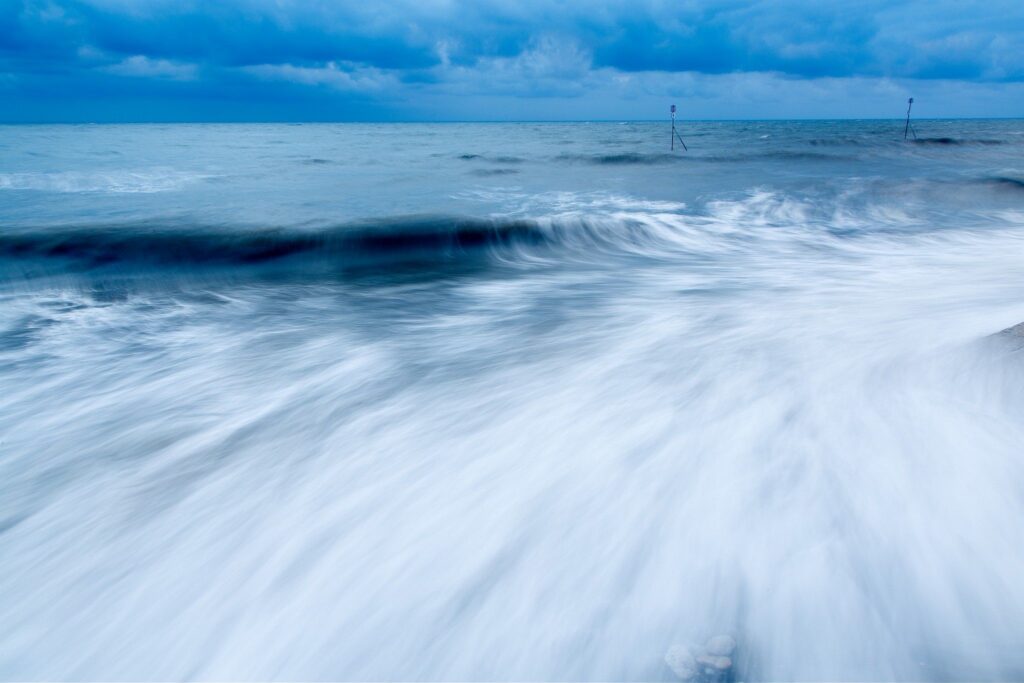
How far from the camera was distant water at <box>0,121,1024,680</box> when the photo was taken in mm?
1800

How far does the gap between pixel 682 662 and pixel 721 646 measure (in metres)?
0.12

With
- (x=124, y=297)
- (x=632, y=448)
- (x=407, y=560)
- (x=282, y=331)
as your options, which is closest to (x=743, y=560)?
(x=632, y=448)

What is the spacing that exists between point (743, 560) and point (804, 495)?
0.47 meters

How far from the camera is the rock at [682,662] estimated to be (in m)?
1.64

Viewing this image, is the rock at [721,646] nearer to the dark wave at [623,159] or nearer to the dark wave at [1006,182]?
the dark wave at [1006,182]

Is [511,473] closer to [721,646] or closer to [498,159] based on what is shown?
[721,646]

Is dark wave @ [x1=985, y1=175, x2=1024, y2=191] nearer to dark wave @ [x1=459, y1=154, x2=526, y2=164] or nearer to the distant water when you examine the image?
the distant water

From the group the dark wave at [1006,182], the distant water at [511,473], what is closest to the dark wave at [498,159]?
the dark wave at [1006,182]

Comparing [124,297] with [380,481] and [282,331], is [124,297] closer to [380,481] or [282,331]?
[282,331]

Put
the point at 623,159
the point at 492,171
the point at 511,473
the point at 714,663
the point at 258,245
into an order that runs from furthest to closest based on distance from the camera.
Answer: the point at 623,159
the point at 492,171
the point at 258,245
the point at 511,473
the point at 714,663

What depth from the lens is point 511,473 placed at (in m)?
2.74

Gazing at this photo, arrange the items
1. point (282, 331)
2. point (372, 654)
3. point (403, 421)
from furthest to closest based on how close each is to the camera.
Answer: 1. point (282, 331)
2. point (403, 421)
3. point (372, 654)

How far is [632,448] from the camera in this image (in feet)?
9.53

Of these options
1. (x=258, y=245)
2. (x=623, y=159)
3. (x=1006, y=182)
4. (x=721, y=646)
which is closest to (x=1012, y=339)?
(x=721, y=646)
